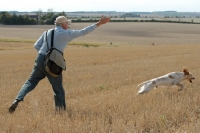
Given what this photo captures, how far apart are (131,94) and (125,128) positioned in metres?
3.11

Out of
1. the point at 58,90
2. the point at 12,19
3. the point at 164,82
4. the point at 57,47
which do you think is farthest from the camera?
the point at 12,19

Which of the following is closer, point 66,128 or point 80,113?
point 66,128

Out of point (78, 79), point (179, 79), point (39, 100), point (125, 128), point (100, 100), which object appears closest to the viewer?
point (125, 128)

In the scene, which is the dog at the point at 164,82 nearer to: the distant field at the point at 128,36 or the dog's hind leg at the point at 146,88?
the dog's hind leg at the point at 146,88

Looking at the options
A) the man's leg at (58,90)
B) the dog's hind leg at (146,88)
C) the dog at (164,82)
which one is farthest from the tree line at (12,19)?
the man's leg at (58,90)

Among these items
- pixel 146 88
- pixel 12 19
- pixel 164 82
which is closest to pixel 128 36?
pixel 12 19

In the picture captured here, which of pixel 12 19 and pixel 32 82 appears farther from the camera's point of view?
pixel 12 19

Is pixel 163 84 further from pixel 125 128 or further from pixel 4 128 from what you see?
pixel 4 128

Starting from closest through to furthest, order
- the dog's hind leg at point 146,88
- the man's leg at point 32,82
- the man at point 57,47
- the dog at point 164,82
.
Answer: the man at point 57,47
the man's leg at point 32,82
the dog's hind leg at point 146,88
the dog at point 164,82

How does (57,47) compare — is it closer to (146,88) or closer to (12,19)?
(146,88)

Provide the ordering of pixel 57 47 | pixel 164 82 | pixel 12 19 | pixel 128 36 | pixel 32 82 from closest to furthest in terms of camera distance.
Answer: pixel 57 47, pixel 32 82, pixel 164 82, pixel 128 36, pixel 12 19

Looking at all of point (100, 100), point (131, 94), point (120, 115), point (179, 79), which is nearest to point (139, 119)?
point (120, 115)

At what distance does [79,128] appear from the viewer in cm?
504

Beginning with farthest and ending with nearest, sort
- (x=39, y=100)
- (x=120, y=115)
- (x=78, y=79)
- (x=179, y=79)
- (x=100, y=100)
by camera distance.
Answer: (x=78, y=79), (x=179, y=79), (x=39, y=100), (x=100, y=100), (x=120, y=115)
